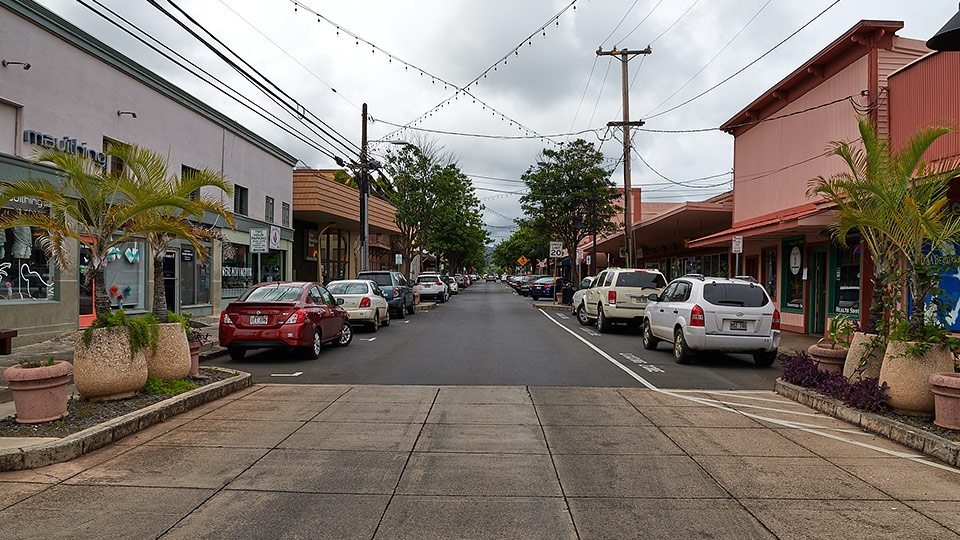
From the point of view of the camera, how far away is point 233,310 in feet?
42.2

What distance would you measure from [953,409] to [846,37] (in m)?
12.2

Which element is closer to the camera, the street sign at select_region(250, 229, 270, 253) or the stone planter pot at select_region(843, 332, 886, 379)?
the stone planter pot at select_region(843, 332, 886, 379)

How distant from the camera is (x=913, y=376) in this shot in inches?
297

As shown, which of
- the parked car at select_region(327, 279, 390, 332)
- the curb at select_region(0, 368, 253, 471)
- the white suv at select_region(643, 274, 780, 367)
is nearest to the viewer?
the curb at select_region(0, 368, 253, 471)

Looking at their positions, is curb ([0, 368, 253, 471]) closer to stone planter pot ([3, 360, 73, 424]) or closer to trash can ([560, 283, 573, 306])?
stone planter pot ([3, 360, 73, 424])

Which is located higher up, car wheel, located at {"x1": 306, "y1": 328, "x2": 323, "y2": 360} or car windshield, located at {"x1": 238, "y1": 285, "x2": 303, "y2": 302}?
car windshield, located at {"x1": 238, "y1": 285, "x2": 303, "y2": 302}

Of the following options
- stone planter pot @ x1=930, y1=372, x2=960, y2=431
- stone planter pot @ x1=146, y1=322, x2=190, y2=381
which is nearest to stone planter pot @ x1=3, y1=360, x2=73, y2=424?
stone planter pot @ x1=146, y1=322, x2=190, y2=381

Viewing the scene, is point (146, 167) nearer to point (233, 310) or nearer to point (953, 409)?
point (233, 310)

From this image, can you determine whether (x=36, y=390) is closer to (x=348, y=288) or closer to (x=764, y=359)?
(x=764, y=359)

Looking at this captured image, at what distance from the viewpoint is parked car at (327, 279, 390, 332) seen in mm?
19172

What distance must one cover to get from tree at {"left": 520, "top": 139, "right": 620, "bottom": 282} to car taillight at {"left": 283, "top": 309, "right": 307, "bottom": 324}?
74.6ft

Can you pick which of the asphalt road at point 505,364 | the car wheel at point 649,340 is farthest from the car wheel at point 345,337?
the car wheel at point 649,340

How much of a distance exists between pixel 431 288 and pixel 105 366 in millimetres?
31721

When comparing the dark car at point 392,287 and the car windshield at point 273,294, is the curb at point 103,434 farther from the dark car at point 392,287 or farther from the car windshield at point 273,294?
the dark car at point 392,287
